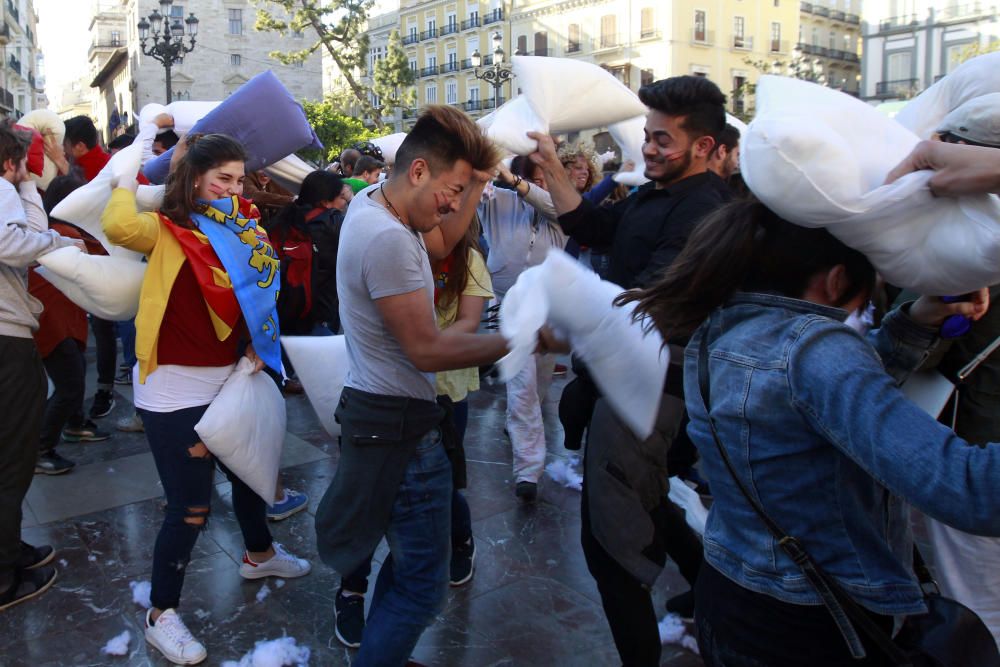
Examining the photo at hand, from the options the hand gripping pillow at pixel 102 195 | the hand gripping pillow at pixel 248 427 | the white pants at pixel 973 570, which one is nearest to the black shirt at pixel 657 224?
the white pants at pixel 973 570

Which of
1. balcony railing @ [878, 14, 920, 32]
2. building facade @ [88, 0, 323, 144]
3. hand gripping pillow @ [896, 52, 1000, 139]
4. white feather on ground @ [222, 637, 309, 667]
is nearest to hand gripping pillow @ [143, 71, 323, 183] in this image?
white feather on ground @ [222, 637, 309, 667]

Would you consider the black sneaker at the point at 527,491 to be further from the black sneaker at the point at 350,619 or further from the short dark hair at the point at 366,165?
the short dark hair at the point at 366,165

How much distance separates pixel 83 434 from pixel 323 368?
11.1ft

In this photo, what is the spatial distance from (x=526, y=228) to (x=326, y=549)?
8.88 ft

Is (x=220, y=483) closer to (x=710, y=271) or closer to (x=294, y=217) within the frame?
(x=294, y=217)

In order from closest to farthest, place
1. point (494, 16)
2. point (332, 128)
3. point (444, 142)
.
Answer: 1. point (444, 142)
2. point (332, 128)
3. point (494, 16)

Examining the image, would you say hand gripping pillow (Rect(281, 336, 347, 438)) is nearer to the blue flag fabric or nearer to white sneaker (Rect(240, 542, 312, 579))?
the blue flag fabric

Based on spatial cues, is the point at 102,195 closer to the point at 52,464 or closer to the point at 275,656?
the point at 275,656

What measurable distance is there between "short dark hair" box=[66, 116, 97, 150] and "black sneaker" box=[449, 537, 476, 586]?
15.6 feet

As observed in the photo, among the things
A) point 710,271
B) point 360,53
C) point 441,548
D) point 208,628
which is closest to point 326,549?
point 441,548

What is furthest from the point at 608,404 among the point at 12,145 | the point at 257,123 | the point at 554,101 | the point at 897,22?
the point at 897,22

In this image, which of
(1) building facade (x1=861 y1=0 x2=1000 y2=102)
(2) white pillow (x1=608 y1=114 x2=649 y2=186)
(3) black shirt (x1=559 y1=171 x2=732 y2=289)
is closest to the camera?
(3) black shirt (x1=559 y1=171 x2=732 y2=289)

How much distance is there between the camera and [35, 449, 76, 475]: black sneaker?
4777mm

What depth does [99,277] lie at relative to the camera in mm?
2961
